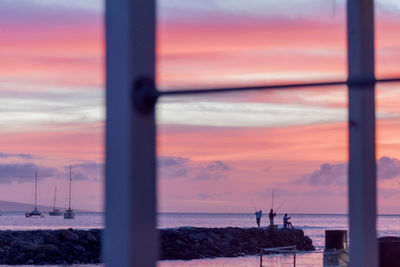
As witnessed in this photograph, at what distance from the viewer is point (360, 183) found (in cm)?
192

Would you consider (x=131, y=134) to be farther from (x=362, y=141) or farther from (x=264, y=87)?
(x=362, y=141)

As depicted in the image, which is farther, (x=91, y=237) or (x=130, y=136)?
(x=91, y=237)

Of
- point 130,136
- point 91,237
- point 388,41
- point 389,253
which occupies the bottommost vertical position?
point 91,237

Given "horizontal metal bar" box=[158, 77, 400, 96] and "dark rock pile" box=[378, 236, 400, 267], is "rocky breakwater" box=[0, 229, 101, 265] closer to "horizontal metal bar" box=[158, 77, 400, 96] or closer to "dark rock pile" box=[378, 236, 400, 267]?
"dark rock pile" box=[378, 236, 400, 267]

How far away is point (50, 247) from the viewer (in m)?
30.9

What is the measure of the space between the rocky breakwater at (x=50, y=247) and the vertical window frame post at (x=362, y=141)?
28019mm

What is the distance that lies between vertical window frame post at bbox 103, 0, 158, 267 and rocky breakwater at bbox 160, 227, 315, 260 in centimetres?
3077

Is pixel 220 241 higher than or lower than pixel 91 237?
lower

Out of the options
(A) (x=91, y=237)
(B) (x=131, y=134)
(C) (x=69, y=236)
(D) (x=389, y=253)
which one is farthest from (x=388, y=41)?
(A) (x=91, y=237)

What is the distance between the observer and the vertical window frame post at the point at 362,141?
1928 mm

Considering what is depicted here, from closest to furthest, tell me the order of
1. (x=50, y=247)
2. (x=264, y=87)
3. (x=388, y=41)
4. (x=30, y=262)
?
(x=264, y=87)
(x=388, y=41)
(x=30, y=262)
(x=50, y=247)

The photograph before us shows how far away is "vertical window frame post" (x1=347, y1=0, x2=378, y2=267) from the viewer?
1.93 m

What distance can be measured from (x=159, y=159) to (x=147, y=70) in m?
0.18

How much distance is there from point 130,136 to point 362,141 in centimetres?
77
